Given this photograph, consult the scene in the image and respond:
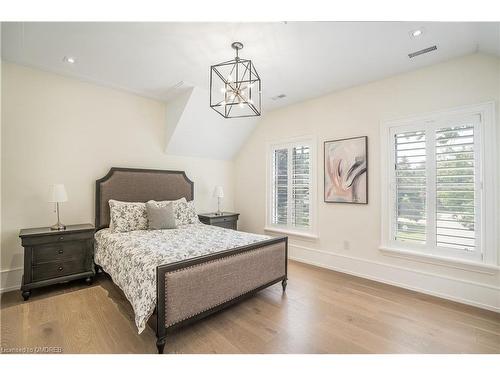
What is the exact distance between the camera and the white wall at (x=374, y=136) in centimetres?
257

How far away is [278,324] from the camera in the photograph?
2.19 m

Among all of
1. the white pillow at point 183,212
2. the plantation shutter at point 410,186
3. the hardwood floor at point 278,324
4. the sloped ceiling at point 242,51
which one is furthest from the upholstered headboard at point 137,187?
the plantation shutter at point 410,186

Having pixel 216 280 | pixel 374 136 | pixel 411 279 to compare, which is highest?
pixel 374 136

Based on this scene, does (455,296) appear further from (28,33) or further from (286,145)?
(28,33)

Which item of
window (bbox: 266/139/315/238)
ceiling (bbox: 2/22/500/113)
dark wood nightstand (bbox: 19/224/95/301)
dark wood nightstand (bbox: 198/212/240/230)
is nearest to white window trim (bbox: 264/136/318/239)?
window (bbox: 266/139/315/238)

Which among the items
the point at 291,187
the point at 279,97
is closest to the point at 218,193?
the point at 291,187

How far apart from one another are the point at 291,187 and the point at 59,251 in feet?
11.2

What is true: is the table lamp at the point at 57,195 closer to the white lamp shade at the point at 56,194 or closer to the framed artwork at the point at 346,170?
the white lamp shade at the point at 56,194

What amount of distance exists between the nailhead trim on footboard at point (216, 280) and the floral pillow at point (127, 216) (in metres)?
1.69

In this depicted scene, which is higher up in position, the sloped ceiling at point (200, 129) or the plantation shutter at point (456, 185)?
the sloped ceiling at point (200, 129)

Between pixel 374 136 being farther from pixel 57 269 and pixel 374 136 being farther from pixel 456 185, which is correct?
pixel 57 269
